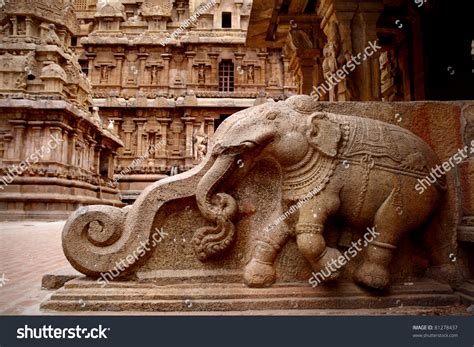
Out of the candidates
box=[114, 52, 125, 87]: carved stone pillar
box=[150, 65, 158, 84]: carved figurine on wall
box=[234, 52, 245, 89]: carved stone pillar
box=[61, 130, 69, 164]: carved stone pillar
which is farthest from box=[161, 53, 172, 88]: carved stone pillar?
box=[61, 130, 69, 164]: carved stone pillar

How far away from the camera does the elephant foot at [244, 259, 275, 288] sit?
2934 mm

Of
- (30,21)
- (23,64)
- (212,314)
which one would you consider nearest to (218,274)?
(212,314)

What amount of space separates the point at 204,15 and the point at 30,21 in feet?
46.3

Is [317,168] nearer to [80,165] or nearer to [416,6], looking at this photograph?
[416,6]

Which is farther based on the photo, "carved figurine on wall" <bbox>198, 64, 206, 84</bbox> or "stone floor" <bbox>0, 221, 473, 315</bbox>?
"carved figurine on wall" <bbox>198, 64, 206, 84</bbox>

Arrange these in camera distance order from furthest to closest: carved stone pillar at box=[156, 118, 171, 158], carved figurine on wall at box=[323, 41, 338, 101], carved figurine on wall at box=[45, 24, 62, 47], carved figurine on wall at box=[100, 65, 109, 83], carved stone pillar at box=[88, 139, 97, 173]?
carved figurine on wall at box=[100, 65, 109, 83] < carved stone pillar at box=[156, 118, 171, 158] < carved stone pillar at box=[88, 139, 97, 173] < carved figurine on wall at box=[45, 24, 62, 47] < carved figurine on wall at box=[323, 41, 338, 101]

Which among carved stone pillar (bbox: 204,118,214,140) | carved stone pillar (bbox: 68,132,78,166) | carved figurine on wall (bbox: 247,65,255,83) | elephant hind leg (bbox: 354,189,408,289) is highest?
carved figurine on wall (bbox: 247,65,255,83)

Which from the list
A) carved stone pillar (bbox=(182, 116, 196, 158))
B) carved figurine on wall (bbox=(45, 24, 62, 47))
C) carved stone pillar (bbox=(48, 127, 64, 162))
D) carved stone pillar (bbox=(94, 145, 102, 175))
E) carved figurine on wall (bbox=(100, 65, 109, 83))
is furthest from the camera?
carved figurine on wall (bbox=(100, 65, 109, 83))

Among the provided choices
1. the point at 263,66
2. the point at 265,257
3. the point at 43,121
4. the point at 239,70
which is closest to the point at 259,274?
the point at 265,257

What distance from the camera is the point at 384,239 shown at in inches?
116

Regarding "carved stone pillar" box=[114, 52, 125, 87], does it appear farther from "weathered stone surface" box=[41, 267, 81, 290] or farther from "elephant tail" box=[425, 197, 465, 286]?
"elephant tail" box=[425, 197, 465, 286]

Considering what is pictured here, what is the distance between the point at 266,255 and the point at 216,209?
1.68 ft

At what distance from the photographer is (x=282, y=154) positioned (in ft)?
9.72
